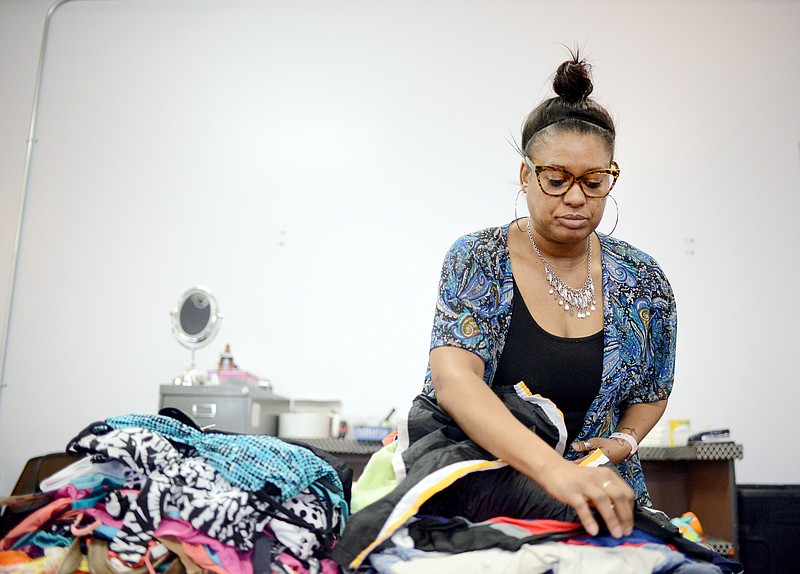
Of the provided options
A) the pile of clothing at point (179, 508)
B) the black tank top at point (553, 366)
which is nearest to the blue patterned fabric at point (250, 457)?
the pile of clothing at point (179, 508)

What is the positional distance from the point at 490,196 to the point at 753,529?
1817 millimetres

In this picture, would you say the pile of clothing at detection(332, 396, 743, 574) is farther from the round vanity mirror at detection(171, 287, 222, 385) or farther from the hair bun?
the round vanity mirror at detection(171, 287, 222, 385)

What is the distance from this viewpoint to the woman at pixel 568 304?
139 cm

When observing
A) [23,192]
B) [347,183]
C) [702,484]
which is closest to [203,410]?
[347,183]

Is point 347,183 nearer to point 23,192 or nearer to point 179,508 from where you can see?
point 23,192

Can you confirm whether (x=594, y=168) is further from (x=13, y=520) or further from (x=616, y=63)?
(x=616, y=63)

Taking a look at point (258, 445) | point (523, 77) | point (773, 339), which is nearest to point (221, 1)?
point (523, 77)

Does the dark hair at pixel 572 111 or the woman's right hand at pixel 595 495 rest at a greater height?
the dark hair at pixel 572 111

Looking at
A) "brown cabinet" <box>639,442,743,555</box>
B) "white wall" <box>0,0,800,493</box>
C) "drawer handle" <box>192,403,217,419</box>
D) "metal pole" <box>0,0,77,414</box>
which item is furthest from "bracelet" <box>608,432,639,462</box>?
"metal pole" <box>0,0,77,414</box>

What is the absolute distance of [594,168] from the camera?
4.75 ft

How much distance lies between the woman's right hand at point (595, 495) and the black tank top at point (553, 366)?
0.36m

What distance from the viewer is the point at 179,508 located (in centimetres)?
99

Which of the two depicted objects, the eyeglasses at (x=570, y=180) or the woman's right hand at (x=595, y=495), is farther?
the eyeglasses at (x=570, y=180)

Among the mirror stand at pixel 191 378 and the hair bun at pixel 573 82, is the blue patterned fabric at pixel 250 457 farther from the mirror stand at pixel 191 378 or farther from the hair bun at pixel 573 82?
the mirror stand at pixel 191 378
